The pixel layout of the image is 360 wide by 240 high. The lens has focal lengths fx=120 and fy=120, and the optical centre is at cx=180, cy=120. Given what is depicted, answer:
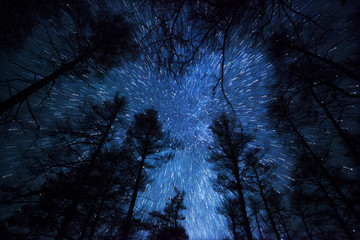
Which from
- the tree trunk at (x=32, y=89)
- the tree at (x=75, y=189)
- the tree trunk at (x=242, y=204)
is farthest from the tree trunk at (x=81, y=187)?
the tree trunk at (x=242, y=204)

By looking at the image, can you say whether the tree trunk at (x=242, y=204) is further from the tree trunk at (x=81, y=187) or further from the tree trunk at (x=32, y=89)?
the tree trunk at (x=32, y=89)

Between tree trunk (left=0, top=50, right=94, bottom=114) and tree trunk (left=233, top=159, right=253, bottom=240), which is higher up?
tree trunk (left=0, top=50, right=94, bottom=114)

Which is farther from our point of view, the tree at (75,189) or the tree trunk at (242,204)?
the tree trunk at (242,204)

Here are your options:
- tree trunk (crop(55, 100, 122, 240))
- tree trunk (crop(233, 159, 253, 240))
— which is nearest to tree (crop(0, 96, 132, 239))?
tree trunk (crop(55, 100, 122, 240))

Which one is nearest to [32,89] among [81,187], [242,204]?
[81,187]

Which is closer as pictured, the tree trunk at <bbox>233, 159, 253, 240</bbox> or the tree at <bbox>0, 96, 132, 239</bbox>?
the tree at <bbox>0, 96, 132, 239</bbox>

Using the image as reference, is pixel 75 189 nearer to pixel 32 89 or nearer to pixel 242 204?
pixel 32 89

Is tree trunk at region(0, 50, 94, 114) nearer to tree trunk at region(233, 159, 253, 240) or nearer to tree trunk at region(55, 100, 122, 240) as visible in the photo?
tree trunk at region(55, 100, 122, 240)

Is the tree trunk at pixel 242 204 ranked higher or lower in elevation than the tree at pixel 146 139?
lower

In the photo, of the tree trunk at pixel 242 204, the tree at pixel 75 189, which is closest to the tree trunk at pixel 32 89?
the tree at pixel 75 189

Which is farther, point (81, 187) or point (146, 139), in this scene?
point (146, 139)

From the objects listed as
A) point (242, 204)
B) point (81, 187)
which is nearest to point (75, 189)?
point (81, 187)

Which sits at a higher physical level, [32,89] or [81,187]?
[32,89]

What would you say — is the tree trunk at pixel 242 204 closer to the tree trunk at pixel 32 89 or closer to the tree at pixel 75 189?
the tree at pixel 75 189
